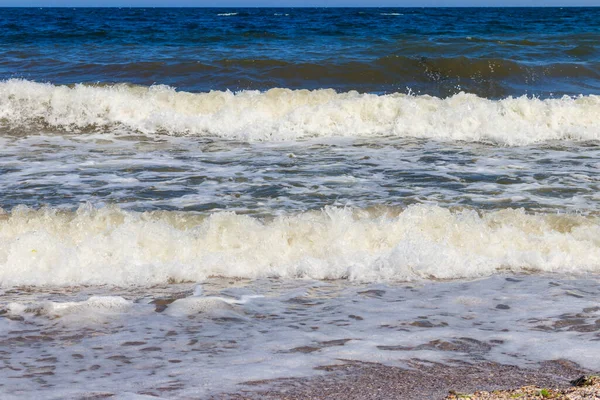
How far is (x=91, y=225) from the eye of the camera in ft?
20.9

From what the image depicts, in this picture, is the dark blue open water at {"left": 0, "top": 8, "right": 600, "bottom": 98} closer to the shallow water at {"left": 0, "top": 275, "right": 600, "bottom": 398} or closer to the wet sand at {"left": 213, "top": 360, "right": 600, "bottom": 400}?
the shallow water at {"left": 0, "top": 275, "right": 600, "bottom": 398}

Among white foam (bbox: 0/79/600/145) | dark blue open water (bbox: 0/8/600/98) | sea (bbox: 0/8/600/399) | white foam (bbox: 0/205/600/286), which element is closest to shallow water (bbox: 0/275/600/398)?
sea (bbox: 0/8/600/399)

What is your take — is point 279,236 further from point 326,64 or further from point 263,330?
point 326,64

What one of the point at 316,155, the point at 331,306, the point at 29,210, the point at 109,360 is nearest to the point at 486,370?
the point at 331,306

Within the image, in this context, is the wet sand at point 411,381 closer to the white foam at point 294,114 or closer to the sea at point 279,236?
the sea at point 279,236

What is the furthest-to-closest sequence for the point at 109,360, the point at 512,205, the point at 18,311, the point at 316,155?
the point at 316,155
the point at 512,205
the point at 18,311
the point at 109,360

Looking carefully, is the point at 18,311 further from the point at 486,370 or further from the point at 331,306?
the point at 486,370

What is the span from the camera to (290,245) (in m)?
6.12

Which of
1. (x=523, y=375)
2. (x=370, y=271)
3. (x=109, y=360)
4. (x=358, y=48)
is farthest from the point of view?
(x=358, y=48)

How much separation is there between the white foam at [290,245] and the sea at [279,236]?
0.02 meters

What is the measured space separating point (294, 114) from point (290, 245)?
6073 mm

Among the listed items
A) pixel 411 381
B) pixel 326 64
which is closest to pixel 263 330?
pixel 411 381

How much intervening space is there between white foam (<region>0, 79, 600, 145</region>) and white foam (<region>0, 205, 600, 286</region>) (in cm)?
465

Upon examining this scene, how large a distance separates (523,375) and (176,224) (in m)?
3.78
